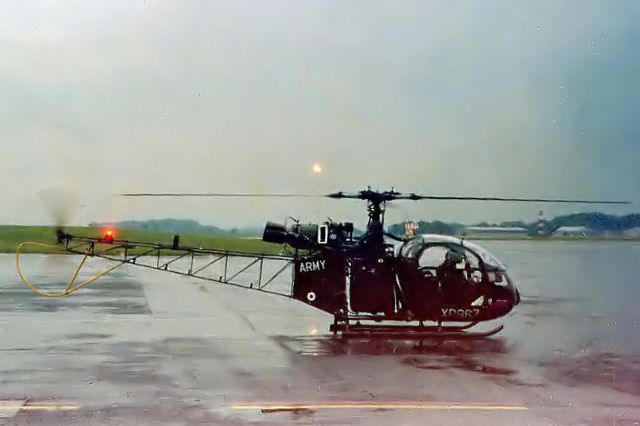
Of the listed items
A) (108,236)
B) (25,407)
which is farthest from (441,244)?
(25,407)

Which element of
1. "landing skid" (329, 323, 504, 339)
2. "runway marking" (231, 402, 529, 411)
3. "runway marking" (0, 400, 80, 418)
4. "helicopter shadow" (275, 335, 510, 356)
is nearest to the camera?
"runway marking" (0, 400, 80, 418)

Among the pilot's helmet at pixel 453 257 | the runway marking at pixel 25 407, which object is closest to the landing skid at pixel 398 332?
the pilot's helmet at pixel 453 257

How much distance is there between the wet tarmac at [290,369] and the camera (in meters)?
6.98

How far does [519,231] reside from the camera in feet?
43.4

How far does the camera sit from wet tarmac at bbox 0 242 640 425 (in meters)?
6.98

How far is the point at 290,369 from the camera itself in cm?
916

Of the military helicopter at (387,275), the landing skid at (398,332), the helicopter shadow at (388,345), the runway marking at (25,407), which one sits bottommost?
the runway marking at (25,407)

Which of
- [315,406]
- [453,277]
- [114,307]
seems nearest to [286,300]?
[114,307]

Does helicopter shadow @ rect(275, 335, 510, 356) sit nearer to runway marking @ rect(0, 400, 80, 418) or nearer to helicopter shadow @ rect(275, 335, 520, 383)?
helicopter shadow @ rect(275, 335, 520, 383)

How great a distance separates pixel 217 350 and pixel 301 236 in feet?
7.74

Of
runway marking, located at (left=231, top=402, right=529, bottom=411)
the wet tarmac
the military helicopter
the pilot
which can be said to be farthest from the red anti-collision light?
runway marking, located at (left=231, top=402, right=529, bottom=411)

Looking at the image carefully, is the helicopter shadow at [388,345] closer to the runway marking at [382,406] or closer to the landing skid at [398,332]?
the landing skid at [398,332]

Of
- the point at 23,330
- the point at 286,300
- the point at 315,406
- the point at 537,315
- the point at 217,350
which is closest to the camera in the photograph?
the point at 315,406

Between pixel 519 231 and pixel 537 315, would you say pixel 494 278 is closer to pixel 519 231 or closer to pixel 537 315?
pixel 519 231
